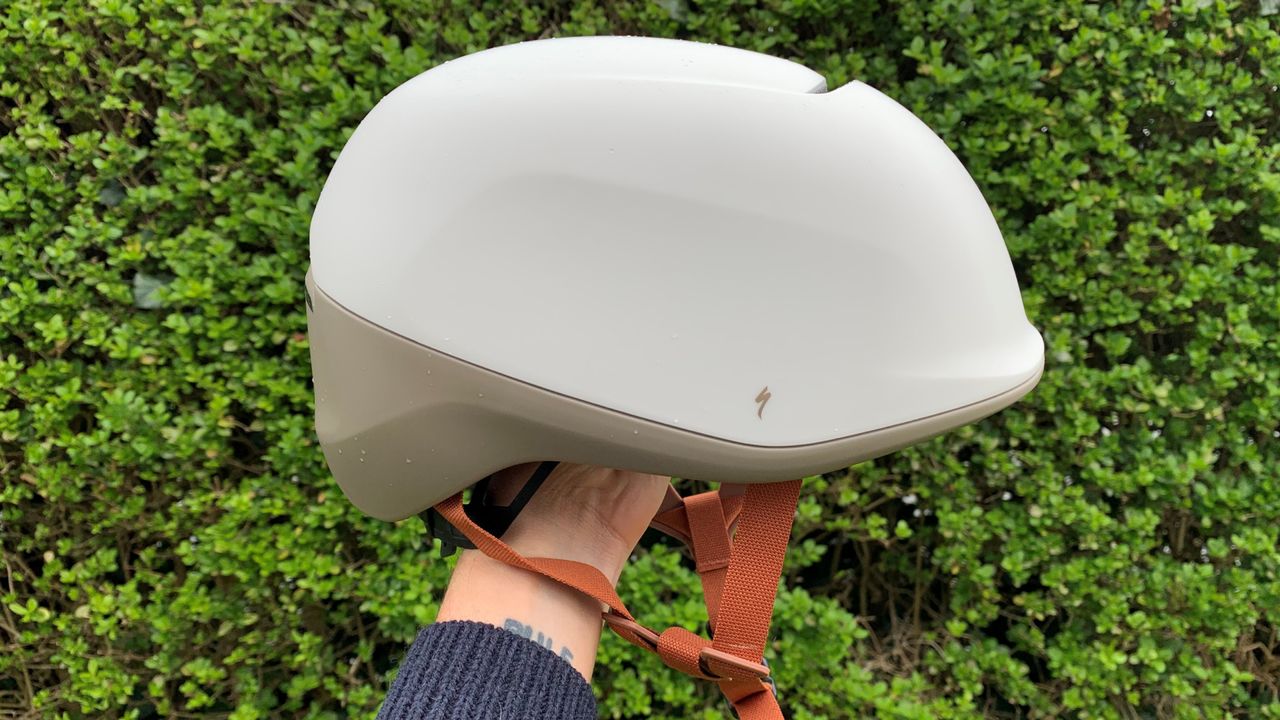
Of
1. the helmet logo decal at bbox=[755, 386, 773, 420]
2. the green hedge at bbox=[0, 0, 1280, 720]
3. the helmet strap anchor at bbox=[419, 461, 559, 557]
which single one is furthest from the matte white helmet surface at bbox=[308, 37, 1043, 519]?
the green hedge at bbox=[0, 0, 1280, 720]

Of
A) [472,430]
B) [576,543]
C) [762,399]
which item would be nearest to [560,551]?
[576,543]

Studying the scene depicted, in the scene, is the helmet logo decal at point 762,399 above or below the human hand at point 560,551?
above

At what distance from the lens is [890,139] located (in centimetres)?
85

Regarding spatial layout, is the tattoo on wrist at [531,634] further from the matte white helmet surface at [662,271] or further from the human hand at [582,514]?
the matte white helmet surface at [662,271]

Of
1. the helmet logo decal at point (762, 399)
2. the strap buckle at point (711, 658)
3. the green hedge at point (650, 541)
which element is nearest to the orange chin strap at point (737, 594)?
the strap buckle at point (711, 658)

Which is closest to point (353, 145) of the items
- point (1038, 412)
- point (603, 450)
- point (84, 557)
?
point (603, 450)

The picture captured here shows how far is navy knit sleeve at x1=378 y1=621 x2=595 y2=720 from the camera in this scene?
809 mm

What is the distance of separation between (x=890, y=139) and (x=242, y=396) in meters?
1.49

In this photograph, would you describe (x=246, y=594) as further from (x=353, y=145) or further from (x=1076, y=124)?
(x=1076, y=124)

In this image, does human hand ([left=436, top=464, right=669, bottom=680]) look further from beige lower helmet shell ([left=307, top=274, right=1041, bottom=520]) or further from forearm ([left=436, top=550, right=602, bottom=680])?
beige lower helmet shell ([left=307, top=274, right=1041, bottom=520])

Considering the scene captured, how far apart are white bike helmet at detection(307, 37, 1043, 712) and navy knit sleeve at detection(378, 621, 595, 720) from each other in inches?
8.3

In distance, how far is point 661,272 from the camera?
0.80m

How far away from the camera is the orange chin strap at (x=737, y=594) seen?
88 centimetres

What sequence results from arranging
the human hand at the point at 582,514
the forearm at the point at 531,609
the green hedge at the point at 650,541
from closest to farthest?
the forearm at the point at 531,609 < the human hand at the point at 582,514 < the green hedge at the point at 650,541
